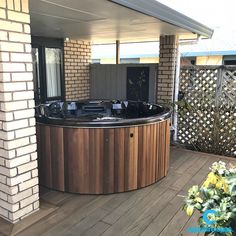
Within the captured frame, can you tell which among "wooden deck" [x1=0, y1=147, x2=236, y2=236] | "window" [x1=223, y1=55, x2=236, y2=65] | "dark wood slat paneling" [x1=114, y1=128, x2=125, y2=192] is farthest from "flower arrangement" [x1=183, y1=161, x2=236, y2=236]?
"window" [x1=223, y1=55, x2=236, y2=65]

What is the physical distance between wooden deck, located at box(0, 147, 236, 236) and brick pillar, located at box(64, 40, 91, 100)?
3.62 m

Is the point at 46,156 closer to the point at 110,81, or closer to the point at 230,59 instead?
the point at 110,81

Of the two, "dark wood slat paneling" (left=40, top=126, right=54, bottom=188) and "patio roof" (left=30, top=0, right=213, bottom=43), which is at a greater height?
"patio roof" (left=30, top=0, right=213, bottom=43)

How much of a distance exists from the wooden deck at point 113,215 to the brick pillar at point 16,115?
8.8 inches

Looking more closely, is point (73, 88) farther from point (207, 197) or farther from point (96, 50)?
point (96, 50)

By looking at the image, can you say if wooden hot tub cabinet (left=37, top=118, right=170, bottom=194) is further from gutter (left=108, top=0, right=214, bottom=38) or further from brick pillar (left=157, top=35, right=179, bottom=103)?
brick pillar (left=157, top=35, right=179, bottom=103)

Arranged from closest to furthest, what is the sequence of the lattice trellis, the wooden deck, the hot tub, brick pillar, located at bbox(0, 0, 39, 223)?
brick pillar, located at bbox(0, 0, 39, 223) < the wooden deck < the hot tub < the lattice trellis

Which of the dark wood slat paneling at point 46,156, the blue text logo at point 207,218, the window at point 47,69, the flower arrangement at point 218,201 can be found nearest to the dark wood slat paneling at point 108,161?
the dark wood slat paneling at point 46,156

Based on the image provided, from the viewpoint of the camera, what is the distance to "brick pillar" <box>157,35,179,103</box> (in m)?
5.32

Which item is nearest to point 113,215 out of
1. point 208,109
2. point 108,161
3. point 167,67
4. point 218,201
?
point 108,161

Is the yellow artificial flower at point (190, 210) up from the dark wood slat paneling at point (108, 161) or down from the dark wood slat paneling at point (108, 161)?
up

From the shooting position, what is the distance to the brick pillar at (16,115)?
2.30 meters

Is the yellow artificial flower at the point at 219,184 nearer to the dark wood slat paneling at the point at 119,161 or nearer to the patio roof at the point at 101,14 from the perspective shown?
the dark wood slat paneling at the point at 119,161

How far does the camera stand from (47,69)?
19.4 feet
